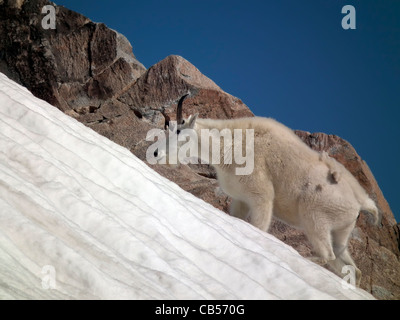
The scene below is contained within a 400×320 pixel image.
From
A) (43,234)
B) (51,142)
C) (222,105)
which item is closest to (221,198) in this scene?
(222,105)

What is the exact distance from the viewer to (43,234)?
3031mm

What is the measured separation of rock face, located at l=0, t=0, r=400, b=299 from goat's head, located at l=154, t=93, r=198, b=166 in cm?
160

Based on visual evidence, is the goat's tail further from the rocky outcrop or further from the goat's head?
the rocky outcrop

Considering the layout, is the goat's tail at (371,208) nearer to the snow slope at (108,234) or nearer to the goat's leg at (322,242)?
the goat's leg at (322,242)

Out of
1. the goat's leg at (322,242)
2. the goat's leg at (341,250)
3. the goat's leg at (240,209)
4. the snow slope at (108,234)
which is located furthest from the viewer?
the goat's leg at (240,209)

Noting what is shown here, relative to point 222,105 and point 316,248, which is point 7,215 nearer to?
point 316,248

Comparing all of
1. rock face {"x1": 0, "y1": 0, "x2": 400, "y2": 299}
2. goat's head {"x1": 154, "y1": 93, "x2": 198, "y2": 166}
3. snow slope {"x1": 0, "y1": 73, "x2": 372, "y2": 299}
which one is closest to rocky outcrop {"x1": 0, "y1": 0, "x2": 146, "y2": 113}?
rock face {"x1": 0, "y1": 0, "x2": 400, "y2": 299}

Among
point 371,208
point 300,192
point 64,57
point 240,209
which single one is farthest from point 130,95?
point 371,208

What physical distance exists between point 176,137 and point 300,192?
2.20m

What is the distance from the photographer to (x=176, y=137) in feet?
26.8

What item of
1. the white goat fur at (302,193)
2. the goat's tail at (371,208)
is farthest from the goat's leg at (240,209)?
the goat's tail at (371,208)

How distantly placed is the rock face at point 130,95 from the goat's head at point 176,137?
1.60 metres

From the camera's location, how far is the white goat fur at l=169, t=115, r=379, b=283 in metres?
7.18

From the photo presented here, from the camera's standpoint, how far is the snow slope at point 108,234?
2.87 metres
